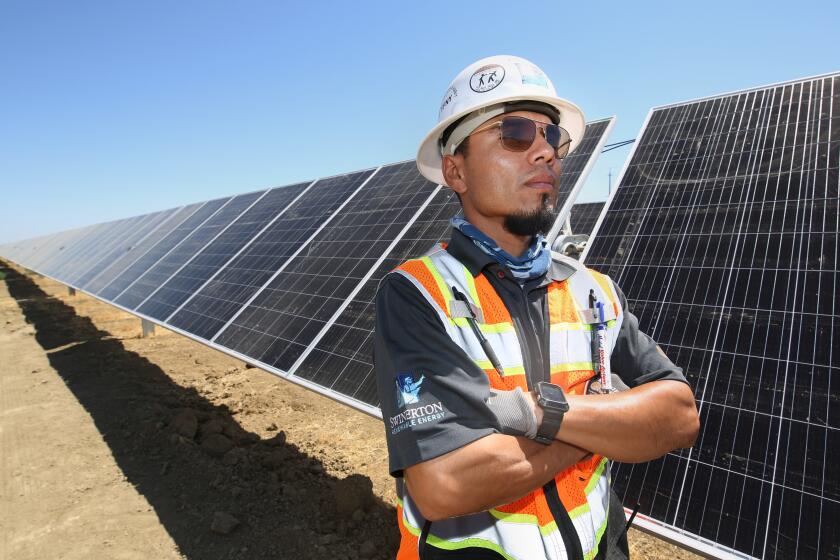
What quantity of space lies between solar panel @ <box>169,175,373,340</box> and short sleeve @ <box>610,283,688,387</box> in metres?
7.45

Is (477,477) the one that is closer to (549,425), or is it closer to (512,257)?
(549,425)

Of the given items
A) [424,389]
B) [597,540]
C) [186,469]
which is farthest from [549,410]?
[186,469]

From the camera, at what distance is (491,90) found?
2.23m

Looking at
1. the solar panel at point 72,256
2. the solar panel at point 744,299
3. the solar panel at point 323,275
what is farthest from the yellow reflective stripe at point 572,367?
the solar panel at point 72,256

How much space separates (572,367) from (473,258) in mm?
658

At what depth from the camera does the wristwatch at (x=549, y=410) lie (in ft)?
5.55

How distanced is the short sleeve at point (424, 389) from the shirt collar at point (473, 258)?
0.32 m

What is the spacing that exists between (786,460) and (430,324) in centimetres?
305

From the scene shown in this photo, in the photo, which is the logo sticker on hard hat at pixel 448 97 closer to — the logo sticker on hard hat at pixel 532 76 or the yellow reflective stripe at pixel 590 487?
the logo sticker on hard hat at pixel 532 76

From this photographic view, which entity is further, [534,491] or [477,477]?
[534,491]

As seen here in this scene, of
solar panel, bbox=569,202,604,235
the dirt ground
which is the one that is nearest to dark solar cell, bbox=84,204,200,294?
the dirt ground

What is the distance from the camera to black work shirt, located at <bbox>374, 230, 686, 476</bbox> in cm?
168

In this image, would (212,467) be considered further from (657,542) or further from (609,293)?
(609,293)

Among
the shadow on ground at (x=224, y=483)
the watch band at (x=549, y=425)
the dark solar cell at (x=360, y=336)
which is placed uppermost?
the watch band at (x=549, y=425)
